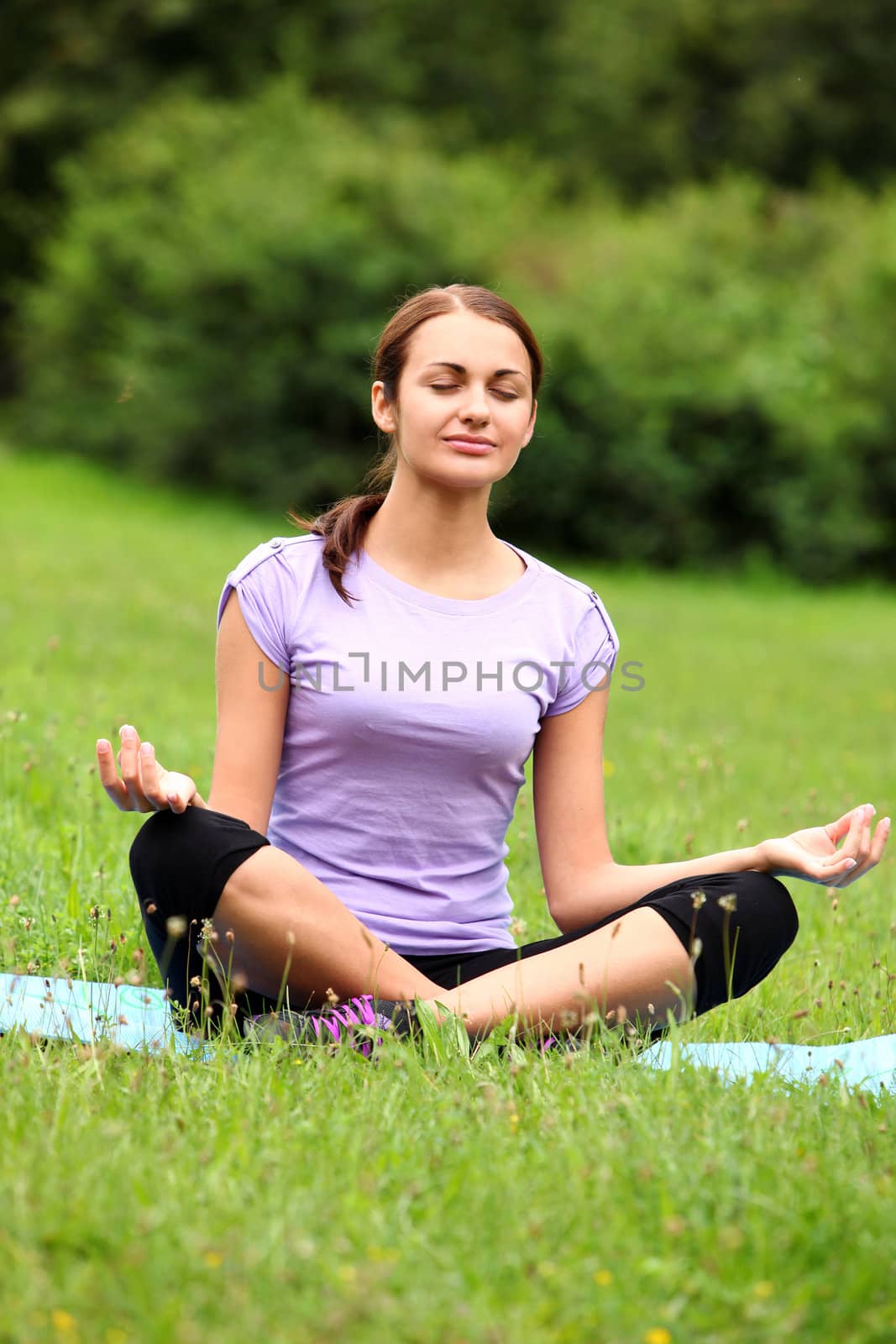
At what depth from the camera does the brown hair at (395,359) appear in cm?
316

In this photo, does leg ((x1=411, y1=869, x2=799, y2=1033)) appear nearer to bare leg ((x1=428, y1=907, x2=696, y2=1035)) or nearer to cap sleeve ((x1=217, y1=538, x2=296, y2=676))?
bare leg ((x1=428, y1=907, x2=696, y2=1035))

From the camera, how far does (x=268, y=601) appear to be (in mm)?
3080

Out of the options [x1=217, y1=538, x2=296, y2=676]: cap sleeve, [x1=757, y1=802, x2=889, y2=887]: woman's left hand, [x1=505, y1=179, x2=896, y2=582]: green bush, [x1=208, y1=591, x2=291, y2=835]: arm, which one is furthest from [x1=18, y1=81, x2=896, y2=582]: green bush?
[x1=757, y1=802, x2=889, y2=887]: woman's left hand

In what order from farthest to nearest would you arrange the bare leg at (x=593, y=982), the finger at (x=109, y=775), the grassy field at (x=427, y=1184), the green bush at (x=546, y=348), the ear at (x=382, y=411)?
the green bush at (x=546, y=348) < the ear at (x=382, y=411) < the bare leg at (x=593, y=982) < the finger at (x=109, y=775) < the grassy field at (x=427, y=1184)

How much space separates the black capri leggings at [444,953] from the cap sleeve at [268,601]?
1.43 ft

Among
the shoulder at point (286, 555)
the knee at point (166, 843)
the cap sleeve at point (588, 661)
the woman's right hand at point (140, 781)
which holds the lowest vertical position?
Answer: the knee at point (166, 843)

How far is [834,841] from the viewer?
116 inches

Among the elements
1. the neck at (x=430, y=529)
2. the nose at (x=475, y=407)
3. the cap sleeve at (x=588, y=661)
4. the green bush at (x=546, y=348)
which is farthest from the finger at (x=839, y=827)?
the green bush at (x=546, y=348)

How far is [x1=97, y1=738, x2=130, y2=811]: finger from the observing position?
2.52m

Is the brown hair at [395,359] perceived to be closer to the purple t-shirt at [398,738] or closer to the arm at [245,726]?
the purple t-shirt at [398,738]

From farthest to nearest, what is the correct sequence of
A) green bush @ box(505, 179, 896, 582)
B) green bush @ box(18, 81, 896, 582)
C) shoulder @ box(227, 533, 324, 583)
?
green bush @ box(18, 81, 896, 582) → green bush @ box(505, 179, 896, 582) → shoulder @ box(227, 533, 324, 583)

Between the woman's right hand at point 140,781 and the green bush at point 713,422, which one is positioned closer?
the woman's right hand at point 140,781

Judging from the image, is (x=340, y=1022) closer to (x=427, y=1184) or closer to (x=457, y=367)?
(x=427, y=1184)

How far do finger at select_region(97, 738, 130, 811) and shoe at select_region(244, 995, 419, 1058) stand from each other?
0.46 metres
